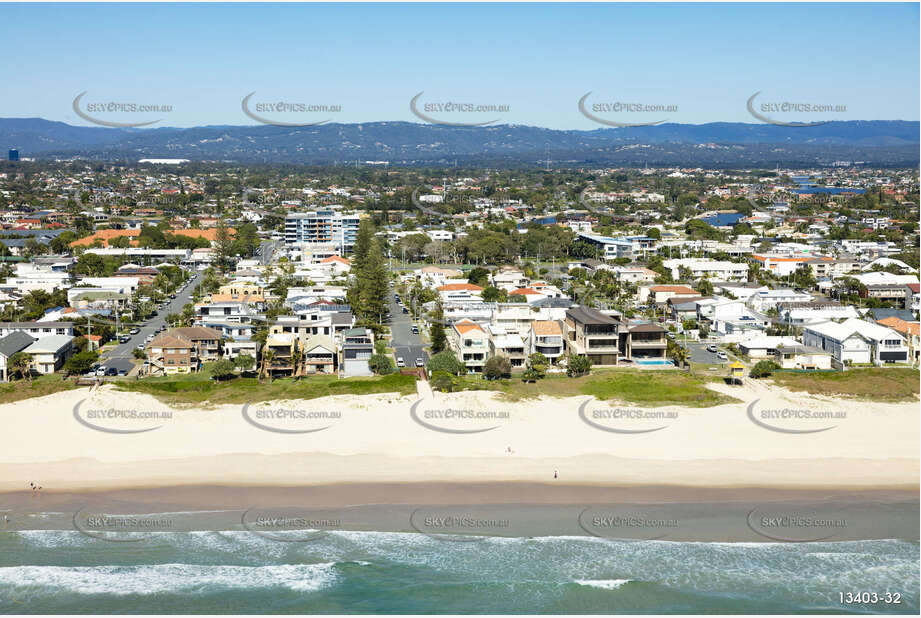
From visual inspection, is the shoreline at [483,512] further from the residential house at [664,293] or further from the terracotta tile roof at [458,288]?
the terracotta tile roof at [458,288]

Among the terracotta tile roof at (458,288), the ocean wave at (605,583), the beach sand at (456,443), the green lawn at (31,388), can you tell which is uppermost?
the terracotta tile roof at (458,288)

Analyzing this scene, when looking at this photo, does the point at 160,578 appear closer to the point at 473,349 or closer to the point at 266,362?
the point at 266,362

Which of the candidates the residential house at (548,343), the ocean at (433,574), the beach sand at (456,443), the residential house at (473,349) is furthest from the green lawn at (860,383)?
the residential house at (473,349)

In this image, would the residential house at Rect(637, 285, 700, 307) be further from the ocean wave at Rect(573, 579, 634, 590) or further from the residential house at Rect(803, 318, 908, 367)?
the ocean wave at Rect(573, 579, 634, 590)

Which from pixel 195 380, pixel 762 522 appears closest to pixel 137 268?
pixel 195 380

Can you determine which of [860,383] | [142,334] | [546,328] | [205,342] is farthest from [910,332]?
[142,334]
